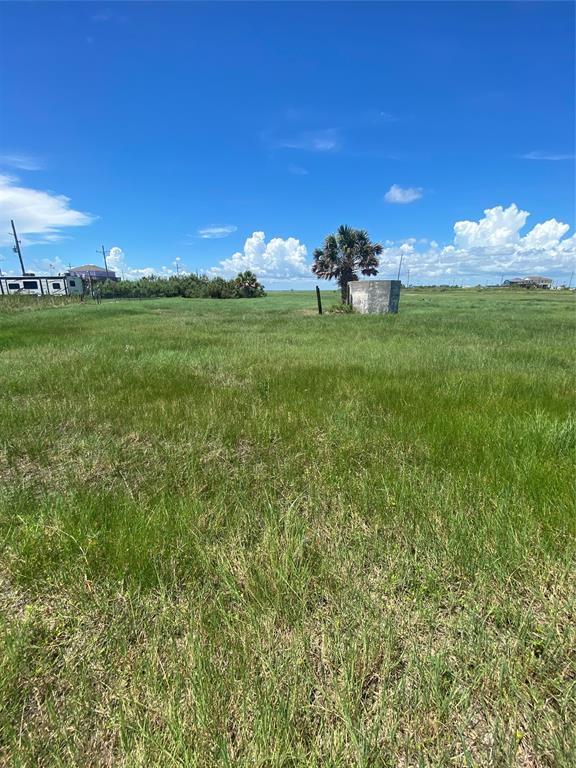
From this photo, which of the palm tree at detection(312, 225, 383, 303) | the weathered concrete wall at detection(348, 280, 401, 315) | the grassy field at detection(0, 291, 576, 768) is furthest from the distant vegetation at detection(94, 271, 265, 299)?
the grassy field at detection(0, 291, 576, 768)

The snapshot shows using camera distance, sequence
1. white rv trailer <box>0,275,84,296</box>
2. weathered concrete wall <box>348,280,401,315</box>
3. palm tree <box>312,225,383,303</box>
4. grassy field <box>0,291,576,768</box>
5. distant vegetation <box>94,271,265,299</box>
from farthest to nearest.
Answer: white rv trailer <box>0,275,84,296</box>, distant vegetation <box>94,271,265,299</box>, palm tree <box>312,225,383,303</box>, weathered concrete wall <box>348,280,401,315</box>, grassy field <box>0,291,576,768</box>

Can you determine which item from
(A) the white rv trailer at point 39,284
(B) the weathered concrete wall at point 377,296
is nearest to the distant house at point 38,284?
(A) the white rv trailer at point 39,284

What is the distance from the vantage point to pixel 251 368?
7465mm

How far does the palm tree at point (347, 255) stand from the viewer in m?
47.2

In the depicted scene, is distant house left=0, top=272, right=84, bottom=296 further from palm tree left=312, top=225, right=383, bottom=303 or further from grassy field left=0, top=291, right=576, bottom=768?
grassy field left=0, top=291, right=576, bottom=768

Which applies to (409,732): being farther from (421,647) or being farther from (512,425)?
(512,425)

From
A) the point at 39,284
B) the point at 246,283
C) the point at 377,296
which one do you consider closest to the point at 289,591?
the point at 377,296

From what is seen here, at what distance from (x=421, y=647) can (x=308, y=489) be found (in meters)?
1.44

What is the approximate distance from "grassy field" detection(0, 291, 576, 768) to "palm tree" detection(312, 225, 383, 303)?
46437mm

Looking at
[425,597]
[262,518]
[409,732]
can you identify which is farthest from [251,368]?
[409,732]

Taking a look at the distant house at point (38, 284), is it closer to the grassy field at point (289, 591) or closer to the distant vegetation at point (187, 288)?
the distant vegetation at point (187, 288)

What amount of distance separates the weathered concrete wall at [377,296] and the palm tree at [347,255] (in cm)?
2361

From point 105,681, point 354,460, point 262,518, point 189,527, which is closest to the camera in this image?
point 105,681

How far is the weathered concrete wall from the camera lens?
77.4 ft
